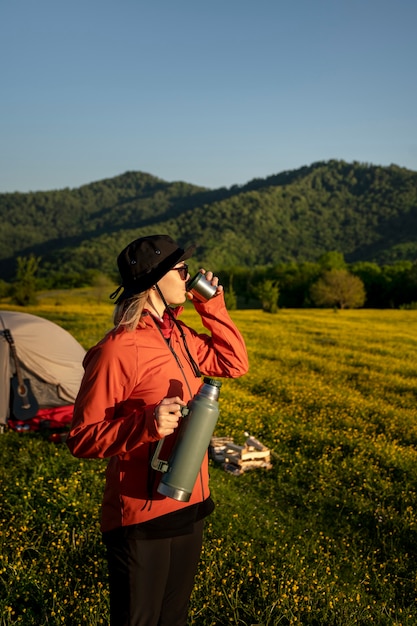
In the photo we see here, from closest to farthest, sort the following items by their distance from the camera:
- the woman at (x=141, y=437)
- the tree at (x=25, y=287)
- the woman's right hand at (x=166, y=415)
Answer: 1. the woman's right hand at (x=166, y=415)
2. the woman at (x=141, y=437)
3. the tree at (x=25, y=287)

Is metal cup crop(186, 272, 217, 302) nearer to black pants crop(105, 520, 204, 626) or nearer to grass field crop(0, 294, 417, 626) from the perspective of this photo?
black pants crop(105, 520, 204, 626)

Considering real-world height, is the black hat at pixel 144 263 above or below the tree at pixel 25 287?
above

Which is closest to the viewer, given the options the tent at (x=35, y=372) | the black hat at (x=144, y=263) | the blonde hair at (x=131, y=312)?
the blonde hair at (x=131, y=312)

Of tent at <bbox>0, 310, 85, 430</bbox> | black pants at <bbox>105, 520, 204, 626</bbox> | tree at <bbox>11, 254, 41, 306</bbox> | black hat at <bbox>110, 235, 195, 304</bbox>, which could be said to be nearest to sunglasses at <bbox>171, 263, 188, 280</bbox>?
black hat at <bbox>110, 235, 195, 304</bbox>

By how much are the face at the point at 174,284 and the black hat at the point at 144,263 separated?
13 cm

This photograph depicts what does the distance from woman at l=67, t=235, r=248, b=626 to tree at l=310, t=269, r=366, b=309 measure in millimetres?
63423

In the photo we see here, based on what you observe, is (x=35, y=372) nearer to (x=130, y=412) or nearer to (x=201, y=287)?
(x=201, y=287)

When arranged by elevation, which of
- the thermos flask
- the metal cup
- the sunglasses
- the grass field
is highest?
the sunglasses

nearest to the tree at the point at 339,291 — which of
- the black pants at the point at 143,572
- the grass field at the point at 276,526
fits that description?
the grass field at the point at 276,526

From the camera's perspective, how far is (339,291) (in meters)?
65.1

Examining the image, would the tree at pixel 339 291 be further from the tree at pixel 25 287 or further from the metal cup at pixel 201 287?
the metal cup at pixel 201 287

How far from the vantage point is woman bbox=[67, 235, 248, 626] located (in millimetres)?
3004

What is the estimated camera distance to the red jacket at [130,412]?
9.52ft

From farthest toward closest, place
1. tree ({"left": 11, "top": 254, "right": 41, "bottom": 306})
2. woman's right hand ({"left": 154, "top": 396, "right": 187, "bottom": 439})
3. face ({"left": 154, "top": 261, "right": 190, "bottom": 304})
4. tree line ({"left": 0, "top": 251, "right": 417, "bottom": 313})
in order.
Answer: tree line ({"left": 0, "top": 251, "right": 417, "bottom": 313}), tree ({"left": 11, "top": 254, "right": 41, "bottom": 306}), face ({"left": 154, "top": 261, "right": 190, "bottom": 304}), woman's right hand ({"left": 154, "top": 396, "right": 187, "bottom": 439})
